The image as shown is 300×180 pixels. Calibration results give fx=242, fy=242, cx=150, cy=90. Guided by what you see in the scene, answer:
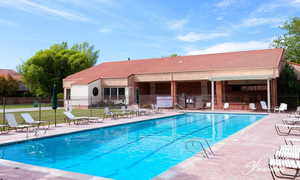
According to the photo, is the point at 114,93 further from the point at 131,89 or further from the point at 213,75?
the point at 213,75

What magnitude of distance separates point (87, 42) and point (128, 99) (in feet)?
121

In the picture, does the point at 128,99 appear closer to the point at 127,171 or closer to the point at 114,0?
the point at 114,0

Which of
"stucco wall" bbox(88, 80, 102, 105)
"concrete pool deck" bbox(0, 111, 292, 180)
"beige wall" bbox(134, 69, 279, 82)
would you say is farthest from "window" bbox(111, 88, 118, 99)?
"concrete pool deck" bbox(0, 111, 292, 180)

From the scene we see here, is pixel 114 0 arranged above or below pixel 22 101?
above

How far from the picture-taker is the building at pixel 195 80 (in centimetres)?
2333

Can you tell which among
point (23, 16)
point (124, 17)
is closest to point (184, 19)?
point (124, 17)

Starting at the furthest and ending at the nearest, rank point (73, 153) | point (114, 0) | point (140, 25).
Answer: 1. point (140, 25)
2. point (114, 0)
3. point (73, 153)

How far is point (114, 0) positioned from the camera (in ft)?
54.9

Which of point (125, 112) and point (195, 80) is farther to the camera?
point (195, 80)

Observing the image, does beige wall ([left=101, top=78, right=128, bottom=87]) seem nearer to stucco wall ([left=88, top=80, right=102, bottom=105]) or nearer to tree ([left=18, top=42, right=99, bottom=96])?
stucco wall ([left=88, top=80, right=102, bottom=105])

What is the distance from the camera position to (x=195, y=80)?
26.3m

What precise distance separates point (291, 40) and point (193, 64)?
22.9 meters

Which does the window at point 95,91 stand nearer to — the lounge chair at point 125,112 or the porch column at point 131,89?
the porch column at point 131,89

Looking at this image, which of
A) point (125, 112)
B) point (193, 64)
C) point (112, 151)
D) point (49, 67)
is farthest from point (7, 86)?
point (112, 151)
